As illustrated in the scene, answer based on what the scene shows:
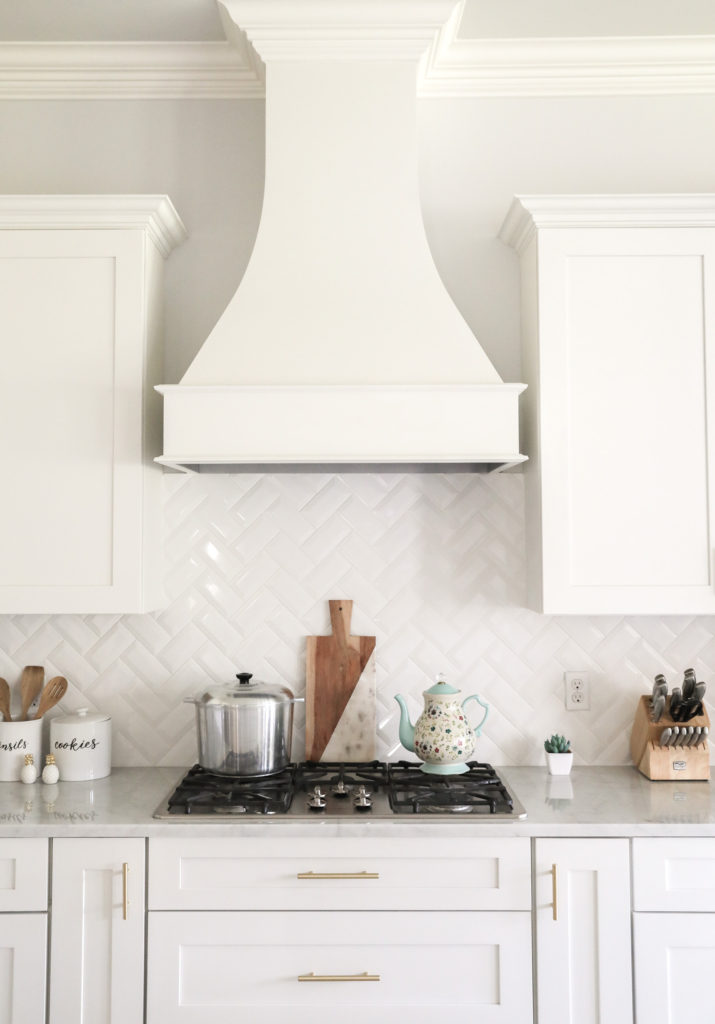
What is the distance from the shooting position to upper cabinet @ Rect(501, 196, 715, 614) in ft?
7.02

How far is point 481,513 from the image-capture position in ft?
7.99

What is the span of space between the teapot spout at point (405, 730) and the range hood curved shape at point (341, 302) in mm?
627

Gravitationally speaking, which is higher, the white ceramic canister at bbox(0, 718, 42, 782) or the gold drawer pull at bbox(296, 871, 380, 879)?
the white ceramic canister at bbox(0, 718, 42, 782)

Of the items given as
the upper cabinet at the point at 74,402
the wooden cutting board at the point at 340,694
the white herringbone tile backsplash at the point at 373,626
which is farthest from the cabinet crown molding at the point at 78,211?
the wooden cutting board at the point at 340,694

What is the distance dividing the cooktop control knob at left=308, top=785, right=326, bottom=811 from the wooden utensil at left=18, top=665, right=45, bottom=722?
0.86 meters

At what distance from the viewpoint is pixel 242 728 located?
2117mm

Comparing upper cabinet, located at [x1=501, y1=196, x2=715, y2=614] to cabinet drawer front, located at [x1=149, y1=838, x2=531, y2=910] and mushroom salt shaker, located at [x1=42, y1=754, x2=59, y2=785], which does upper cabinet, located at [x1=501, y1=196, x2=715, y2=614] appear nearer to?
Answer: cabinet drawer front, located at [x1=149, y1=838, x2=531, y2=910]

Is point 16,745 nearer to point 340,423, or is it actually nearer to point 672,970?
point 340,423

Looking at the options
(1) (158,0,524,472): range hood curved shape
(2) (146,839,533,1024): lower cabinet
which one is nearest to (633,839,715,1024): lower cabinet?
(2) (146,839,533,1024): lower cabinet

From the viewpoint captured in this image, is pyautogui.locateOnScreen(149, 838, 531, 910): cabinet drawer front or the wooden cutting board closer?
pyautogui.locateOnScreen(149, 838, 531, 910): cabinet drawer front

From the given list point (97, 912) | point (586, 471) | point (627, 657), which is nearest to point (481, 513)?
→ point (586, 471)

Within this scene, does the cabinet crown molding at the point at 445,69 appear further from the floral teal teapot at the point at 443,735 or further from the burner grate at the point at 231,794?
the burner grate at the point at 231,794

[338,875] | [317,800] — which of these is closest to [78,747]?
[317,800]

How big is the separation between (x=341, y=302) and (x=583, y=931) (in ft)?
5.04
